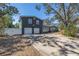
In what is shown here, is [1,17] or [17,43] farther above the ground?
[1,17]

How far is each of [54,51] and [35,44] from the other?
0.24 m

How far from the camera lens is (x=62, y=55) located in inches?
155

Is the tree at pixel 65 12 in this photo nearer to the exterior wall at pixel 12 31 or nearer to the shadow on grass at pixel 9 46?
the exterior wall at pixel 12 31

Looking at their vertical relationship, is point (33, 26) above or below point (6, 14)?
below

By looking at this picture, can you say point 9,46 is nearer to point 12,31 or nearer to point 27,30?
point 12,31

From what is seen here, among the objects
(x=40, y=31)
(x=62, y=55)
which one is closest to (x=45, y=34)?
(x=40, y=31)

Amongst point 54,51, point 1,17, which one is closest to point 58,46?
point 54,51

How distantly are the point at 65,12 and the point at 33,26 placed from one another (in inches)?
16.2

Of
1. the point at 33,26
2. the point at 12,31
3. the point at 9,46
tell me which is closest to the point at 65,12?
the point at 33,26

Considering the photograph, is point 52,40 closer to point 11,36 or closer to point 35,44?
point 35,44

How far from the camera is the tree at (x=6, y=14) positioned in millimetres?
4004

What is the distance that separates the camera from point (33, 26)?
4.03m

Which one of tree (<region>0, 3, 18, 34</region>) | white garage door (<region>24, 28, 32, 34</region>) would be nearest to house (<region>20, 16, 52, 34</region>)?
white garage door (<region>24, 28, 32, 34</region>)

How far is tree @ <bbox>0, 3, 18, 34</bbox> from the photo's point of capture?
4004 mm
